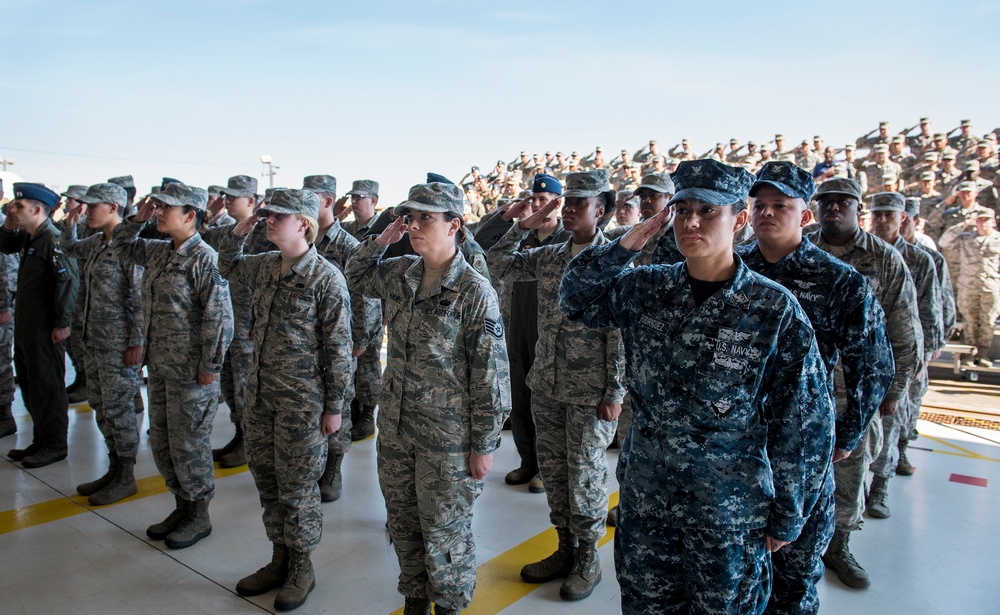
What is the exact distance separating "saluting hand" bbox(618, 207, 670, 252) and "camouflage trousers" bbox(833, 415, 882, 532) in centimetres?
202

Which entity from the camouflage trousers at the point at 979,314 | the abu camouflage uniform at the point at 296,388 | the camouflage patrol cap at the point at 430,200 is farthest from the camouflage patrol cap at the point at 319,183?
the camouflage trousers at the point at 979,314

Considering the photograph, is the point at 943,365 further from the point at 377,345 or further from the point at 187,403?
the point at 187,403

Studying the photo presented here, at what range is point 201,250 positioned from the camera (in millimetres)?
3822

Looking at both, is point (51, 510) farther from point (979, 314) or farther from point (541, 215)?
point (979, 314)

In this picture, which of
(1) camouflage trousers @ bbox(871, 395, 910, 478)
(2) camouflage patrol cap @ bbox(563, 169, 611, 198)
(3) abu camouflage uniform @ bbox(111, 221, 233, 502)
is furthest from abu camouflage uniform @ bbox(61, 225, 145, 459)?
(1) camouflage trousers @ bbox(871, 395, 910, 478)

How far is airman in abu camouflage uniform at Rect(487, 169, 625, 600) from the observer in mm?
3275

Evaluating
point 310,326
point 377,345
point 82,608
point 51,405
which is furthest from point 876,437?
point 51,405

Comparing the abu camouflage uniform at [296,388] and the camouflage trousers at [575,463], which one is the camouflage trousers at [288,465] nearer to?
the abu camouflage uniform at [296,388]

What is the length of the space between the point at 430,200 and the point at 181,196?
1936 millimetres

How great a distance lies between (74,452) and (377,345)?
2.41 metres

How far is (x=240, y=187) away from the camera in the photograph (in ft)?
18.9

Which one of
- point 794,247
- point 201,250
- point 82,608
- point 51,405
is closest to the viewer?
point 794,247

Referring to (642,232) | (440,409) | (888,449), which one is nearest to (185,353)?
(440,409)

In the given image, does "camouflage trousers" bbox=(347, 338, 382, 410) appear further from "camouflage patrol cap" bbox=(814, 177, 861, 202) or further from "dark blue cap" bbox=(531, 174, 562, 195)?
"camouflage patrol cap" bbox=(814, 177, 861, 202)
